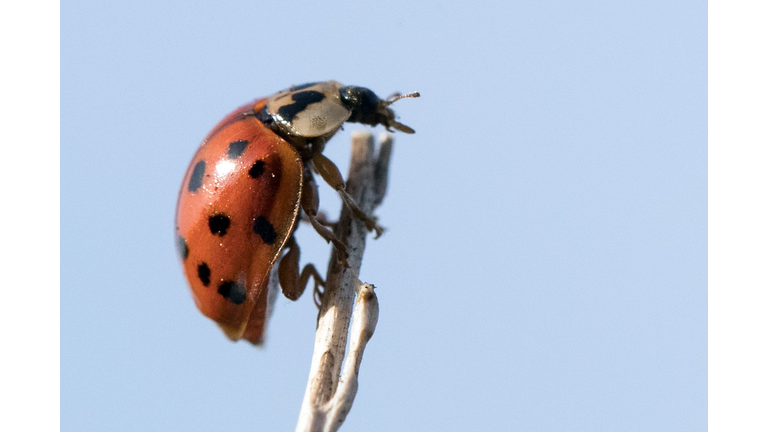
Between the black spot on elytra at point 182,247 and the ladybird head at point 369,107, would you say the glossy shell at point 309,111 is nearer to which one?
the ladybird head at point 369,107

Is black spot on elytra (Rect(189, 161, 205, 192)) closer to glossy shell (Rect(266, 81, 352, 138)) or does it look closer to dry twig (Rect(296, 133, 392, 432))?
glossy shell (Rect(266, 81, 352, 138))

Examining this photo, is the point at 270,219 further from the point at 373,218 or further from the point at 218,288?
the point at 373,218

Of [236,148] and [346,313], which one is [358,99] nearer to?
[236,148]

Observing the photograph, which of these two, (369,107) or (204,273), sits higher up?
(369,107)

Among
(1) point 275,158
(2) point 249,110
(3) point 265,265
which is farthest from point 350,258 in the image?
(2) point 249,110

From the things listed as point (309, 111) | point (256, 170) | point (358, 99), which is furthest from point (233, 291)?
point (358, 99)

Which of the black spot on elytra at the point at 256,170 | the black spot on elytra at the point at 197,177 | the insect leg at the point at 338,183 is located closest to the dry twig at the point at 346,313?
the insect leg at the point at 338,183

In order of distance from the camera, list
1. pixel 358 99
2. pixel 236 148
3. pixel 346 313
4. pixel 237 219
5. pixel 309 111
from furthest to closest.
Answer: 1. pixel 358 99
2. pixel 309 111
3. pixel 236 148
4. pixel 237 219
5. pixel 346 313
